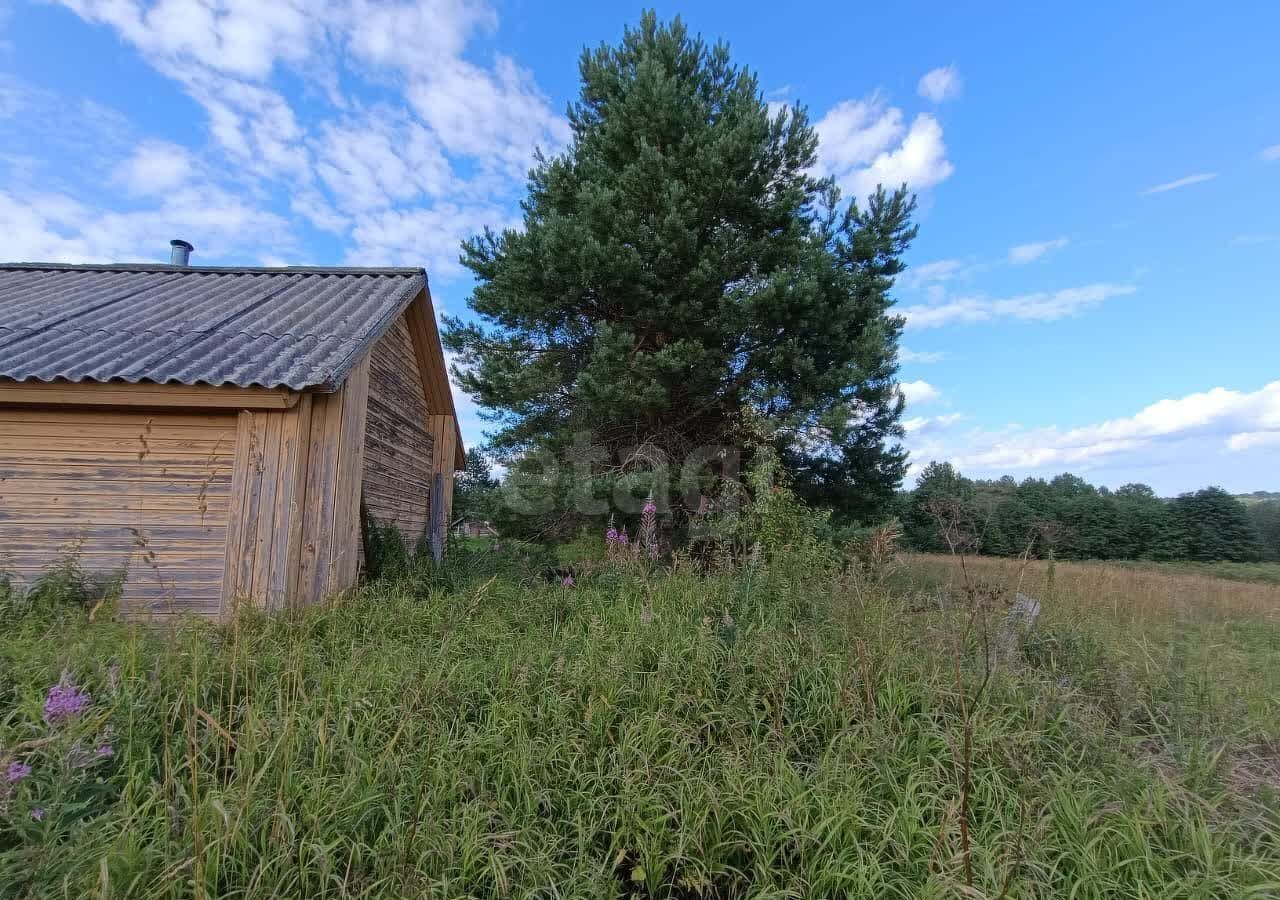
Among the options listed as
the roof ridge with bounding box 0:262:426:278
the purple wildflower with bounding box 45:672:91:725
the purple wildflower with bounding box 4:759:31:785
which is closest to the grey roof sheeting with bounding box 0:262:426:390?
the roof ridge with bounding box 0:262:426:278

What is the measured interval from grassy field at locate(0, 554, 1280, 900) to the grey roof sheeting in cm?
211

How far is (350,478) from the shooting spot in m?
5.19

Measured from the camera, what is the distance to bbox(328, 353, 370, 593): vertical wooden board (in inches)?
196

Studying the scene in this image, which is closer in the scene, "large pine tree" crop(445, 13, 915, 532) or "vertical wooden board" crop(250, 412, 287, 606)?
"vertical wooden board" crop(250, 412, 287, 606)

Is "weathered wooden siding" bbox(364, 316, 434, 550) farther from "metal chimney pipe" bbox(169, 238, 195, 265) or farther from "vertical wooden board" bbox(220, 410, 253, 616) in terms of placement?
"metal chimney pipe" bbox(169, 238, 195, 265)

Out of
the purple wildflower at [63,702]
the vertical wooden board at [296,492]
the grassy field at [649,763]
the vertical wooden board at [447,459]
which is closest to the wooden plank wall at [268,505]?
the vertical wooden board at [296,492]

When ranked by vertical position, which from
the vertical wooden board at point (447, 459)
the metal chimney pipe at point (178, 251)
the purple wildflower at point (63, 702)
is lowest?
the purple wildflower at point (63, 702)

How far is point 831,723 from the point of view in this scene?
2689 millimetres

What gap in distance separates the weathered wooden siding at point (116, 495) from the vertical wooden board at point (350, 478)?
0.89 meters

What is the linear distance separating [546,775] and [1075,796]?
2.19 meters

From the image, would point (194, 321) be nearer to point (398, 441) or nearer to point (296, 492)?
point (398, 441)

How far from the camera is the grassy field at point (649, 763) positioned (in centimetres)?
182

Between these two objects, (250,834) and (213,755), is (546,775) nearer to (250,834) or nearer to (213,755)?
(250,834)

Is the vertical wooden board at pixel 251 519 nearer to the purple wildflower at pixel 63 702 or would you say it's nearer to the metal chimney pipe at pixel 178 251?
the purple wildflower at pixel 63 702
